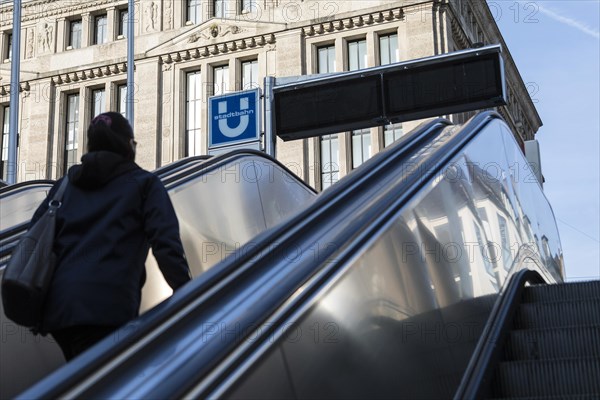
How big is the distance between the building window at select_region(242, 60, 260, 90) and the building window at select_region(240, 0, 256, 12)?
6.58 ft

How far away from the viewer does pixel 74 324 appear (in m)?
2.55

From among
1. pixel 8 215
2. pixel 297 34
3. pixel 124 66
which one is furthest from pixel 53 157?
pixel 8 215

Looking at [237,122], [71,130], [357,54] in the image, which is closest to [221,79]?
[357,54]

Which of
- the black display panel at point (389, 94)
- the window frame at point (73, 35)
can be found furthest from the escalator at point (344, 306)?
the window frame at point (73, 35)

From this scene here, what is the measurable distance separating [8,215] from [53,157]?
27978 mm

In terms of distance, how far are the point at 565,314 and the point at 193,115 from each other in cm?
2753

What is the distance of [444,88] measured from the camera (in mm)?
10430

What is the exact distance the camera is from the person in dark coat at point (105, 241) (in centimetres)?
258

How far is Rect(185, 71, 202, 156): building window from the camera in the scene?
30.9 meters

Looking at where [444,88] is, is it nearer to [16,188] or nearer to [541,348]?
[16,188]

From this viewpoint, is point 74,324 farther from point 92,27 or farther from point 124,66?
point 92,27

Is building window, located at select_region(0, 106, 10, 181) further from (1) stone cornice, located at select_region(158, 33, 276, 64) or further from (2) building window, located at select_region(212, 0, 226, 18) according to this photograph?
(2) building window, located at select_region(212, 0, 226, 18)

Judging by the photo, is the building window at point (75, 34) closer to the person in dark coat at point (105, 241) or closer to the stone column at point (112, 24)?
the stone column at point (112, 24)

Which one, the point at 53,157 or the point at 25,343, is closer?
the point at 25,343
